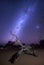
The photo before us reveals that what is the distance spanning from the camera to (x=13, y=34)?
229 cm

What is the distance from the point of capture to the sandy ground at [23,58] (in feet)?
7.35

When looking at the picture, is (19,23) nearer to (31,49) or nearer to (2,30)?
(2,30)

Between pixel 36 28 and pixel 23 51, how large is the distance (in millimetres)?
509

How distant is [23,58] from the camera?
91.1 inches

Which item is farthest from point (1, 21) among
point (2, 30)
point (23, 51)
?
point (23, 51)

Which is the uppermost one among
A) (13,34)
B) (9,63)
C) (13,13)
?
(13,13)

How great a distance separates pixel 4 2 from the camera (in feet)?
7.37

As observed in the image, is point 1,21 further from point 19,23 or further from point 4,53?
point 4,53

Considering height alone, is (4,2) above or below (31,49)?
above

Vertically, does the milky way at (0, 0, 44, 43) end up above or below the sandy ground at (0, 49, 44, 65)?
above

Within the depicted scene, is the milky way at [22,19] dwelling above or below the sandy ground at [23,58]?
above

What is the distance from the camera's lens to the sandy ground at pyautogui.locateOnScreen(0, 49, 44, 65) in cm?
224

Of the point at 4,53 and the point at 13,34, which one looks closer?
the point at 13,34

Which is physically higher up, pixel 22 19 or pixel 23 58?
pixel 22 19
